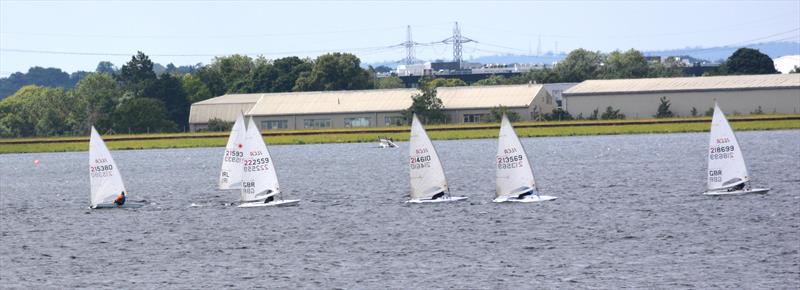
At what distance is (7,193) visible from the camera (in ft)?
395

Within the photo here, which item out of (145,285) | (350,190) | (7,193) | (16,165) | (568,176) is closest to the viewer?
(145,285)

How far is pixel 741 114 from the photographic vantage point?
196750mm

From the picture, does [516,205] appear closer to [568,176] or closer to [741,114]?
[568,176]

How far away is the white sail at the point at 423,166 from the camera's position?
75375 millimetres

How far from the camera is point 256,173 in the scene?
80.1 meters

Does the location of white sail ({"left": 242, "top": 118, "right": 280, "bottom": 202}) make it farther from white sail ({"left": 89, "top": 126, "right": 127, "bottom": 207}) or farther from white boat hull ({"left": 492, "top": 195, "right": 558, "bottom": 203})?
white boat hull ({"left": 492, "top": 195, "right": 558, "bottom": 203})

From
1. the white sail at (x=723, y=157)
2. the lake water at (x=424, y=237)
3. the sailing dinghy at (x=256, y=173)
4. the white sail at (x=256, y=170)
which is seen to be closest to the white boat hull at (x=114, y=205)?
the lake water at (x=424, y=237)

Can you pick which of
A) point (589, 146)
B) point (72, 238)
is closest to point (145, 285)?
point (72, 238)

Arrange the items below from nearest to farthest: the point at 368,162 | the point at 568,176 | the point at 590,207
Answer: the point at 590,207, the point at 568,176, the point at 368,162

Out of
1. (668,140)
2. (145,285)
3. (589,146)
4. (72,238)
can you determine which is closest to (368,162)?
(589,146)

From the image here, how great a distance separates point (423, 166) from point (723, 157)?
15706mm

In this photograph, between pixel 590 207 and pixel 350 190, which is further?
pixel 350 190

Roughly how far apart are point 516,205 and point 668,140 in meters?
102

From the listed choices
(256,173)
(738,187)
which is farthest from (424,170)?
(738,187)
